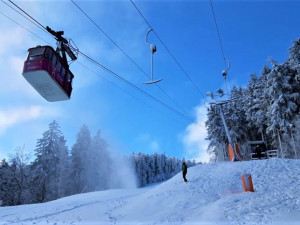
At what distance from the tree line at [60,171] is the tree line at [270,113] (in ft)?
85.7

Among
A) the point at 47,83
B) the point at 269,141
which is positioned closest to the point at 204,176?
the point at 47,83

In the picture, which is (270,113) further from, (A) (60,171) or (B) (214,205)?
(A) (60,171)

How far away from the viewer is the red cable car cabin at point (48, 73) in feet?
36.4

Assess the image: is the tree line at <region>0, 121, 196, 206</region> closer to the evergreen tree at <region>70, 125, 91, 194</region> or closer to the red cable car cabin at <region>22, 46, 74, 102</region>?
the evergreen tree at <region>70, 125, 91, 194</region>

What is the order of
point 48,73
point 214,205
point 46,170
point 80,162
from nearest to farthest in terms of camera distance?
point 48,73
point 214,205
point 46,170
point 80,162

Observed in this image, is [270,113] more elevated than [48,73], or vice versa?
[270,113]

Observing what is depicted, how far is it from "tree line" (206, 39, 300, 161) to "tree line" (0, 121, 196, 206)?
26.1 meters

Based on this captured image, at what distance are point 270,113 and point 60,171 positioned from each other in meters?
40.5

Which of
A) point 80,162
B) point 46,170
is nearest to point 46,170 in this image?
point 46,170

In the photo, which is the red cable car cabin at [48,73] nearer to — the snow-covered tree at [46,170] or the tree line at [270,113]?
the tree line at [270,113]

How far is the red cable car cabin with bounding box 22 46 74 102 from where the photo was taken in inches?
437

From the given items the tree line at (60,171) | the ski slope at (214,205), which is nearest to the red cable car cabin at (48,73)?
the ski slope at (214,205)

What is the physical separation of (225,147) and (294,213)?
3915cm

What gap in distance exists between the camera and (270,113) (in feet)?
125
